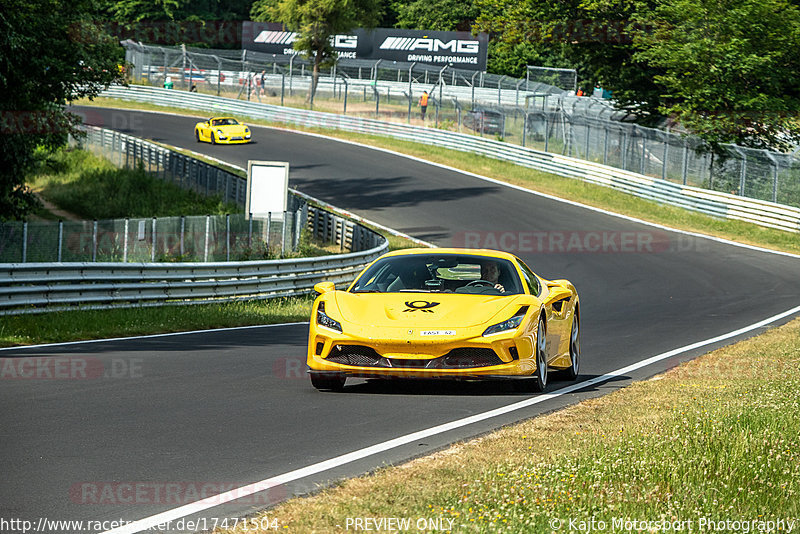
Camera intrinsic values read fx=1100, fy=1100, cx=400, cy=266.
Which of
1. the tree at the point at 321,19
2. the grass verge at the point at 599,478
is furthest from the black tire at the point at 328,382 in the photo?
the tree at the point at 321,19

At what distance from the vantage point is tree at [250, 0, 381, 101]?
66.8m

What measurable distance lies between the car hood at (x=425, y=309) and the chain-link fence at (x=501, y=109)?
96.1 feet

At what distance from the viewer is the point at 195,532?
514 cm

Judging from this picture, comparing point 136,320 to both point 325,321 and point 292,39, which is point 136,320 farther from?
point 292,39

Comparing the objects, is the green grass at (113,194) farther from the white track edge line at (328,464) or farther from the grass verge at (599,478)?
the grass verge at (599,478)

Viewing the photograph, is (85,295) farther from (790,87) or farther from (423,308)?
(790,87)

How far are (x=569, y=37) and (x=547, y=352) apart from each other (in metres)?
40.3

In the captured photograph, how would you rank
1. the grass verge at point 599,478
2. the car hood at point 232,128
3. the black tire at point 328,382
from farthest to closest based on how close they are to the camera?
the car hood at point 232,128, the black tire at point 328,382, the grass verge at point 599,478

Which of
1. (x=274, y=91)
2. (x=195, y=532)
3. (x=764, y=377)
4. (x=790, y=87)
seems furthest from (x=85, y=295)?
(x=274, y=91)

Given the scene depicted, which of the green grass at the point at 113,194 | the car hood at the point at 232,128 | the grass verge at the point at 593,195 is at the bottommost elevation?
the green grass at the point at 113,194

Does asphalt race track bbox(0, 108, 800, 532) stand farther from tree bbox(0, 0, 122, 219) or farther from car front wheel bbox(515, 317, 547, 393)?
tree bbox(0, 0, 122, 219)

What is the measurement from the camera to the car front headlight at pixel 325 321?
9.81 m

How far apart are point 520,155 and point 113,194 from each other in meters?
17.7

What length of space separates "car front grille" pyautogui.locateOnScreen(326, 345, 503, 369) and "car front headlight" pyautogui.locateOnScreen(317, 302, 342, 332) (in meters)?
0.21
